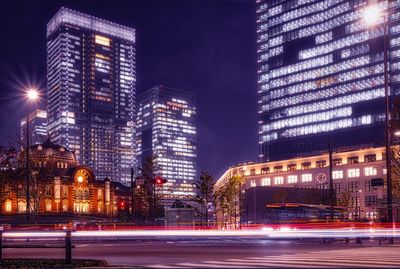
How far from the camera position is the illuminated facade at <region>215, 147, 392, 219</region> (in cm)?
12281

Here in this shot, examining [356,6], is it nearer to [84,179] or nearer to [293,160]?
[293,160]

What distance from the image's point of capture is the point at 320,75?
167 m

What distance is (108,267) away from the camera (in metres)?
15.0

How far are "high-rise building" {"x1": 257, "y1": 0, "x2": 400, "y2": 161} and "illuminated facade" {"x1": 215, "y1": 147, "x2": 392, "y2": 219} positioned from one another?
1877 centimetres

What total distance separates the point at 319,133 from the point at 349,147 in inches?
445

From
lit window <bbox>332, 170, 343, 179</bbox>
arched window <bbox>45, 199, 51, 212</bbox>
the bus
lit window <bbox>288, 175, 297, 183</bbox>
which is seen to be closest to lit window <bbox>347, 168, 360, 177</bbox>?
lit window <bbox>332, 170, 343, 179</bbox>

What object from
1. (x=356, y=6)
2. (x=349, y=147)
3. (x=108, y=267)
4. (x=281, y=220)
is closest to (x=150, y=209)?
(x=281, y=220)

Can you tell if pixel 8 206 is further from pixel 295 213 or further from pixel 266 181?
pixel 295 213

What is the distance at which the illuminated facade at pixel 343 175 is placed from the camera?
12281 cm

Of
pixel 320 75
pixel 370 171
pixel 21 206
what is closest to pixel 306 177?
pixel 370 171

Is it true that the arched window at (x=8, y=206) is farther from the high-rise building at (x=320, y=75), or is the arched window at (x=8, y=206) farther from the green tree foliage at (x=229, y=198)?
the high-rise building at (x=320, y=75)

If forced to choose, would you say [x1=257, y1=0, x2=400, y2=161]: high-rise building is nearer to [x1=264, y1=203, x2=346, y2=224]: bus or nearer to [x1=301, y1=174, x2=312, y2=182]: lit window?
[x1=301, y1=174, x2=312, y2=182]: lit window

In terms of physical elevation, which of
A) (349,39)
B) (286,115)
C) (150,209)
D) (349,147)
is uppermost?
(349,39)

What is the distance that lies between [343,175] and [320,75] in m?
44.1
